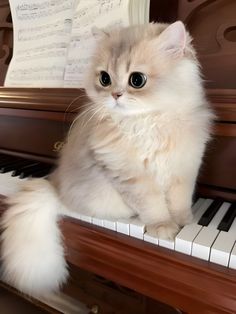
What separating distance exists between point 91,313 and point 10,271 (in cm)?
55

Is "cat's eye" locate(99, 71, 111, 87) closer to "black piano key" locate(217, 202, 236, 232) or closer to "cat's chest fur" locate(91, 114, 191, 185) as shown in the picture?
"cat's chest fur" locate(91, 114, 191, 185)

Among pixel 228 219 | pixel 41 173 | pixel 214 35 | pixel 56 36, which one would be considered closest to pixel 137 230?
pixel 228 219

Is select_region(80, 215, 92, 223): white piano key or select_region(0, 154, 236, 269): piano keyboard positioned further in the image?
select_region(80, 215, 92, 223): white piano key

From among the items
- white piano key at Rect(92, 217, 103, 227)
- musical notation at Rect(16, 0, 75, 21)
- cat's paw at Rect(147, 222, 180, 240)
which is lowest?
white piano key at Rect(92, 217, 103, 227)

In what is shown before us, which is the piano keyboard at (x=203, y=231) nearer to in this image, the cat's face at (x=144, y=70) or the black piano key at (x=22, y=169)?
the black piano key at (x=22, y=169)

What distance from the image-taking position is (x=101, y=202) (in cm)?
82

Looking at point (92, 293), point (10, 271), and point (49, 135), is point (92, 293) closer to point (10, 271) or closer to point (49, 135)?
point (10, 271)

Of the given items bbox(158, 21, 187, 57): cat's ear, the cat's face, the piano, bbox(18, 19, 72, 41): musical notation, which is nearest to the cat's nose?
the cat's face

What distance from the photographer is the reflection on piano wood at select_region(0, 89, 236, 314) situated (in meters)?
0.63

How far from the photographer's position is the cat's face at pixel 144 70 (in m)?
0.73

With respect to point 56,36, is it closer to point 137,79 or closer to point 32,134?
point 32,134

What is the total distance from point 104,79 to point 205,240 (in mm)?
474

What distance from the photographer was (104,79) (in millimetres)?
801

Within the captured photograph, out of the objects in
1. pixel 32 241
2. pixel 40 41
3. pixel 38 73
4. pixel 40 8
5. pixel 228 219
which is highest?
pixel 40 8
